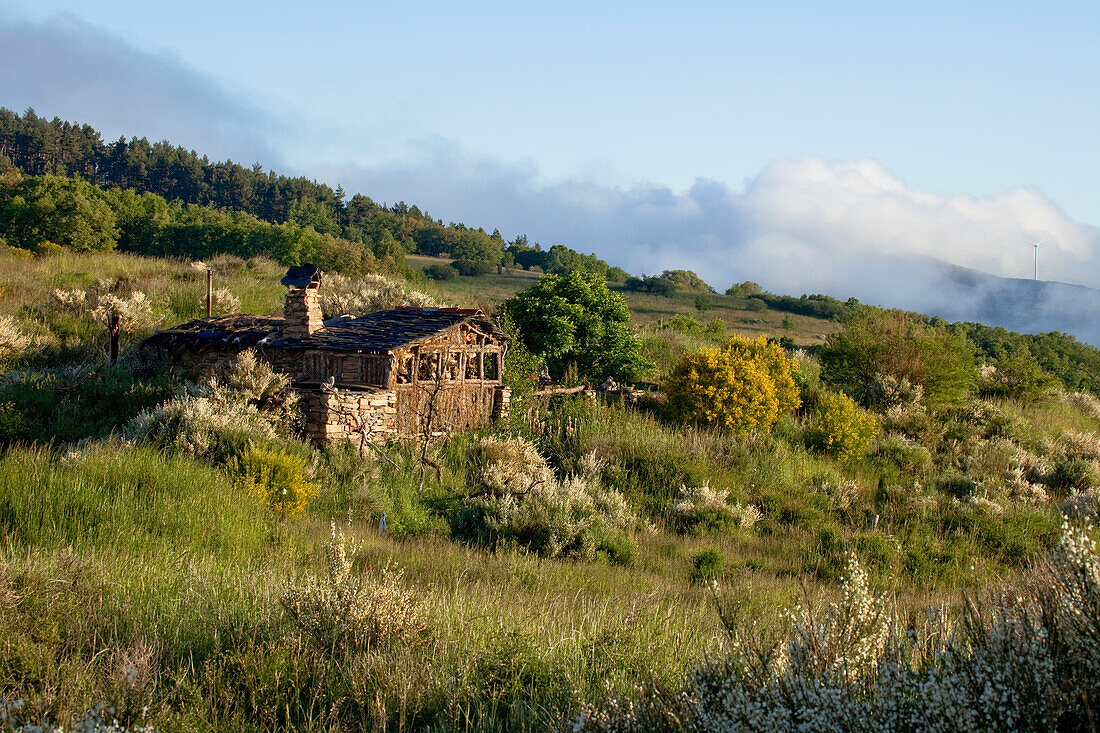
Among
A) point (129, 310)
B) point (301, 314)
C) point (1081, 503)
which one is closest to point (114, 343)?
point (129, 310)

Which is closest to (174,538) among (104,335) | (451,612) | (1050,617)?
(451,612)

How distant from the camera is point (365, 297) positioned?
30.9m

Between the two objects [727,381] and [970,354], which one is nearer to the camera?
[727,381]

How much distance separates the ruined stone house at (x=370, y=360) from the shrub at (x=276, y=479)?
11.6ft

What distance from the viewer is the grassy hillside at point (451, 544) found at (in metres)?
4.67

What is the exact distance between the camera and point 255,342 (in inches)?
752

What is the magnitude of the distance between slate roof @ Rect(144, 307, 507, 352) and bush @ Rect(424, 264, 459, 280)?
1776 inches

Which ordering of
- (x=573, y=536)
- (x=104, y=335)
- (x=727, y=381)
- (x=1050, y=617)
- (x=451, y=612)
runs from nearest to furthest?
1. (x=1050, y=617)
2. (x=451, y=612)
3. (x=573, y=536)
4. (x=727, y=381)
5. (x=104, y=335)

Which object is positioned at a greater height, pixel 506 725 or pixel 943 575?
pixel 506 725

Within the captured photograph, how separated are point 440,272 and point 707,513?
180ft

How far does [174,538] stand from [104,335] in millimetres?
20330

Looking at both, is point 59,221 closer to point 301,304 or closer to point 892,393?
point 301,304

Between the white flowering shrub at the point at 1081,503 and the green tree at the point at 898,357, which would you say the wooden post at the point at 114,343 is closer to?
the green tree at the point at 898,357

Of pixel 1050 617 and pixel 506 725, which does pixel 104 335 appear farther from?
pixel 1050 617
